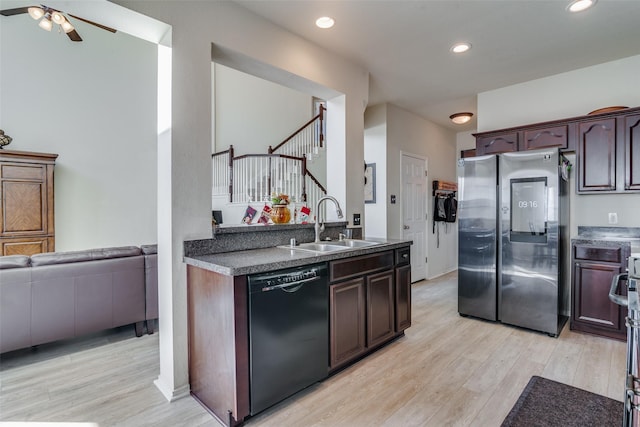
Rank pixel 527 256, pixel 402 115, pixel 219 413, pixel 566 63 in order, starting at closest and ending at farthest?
pixel 219 413 < pixel 527 256 < pixel 566 63 < pixel 402 115

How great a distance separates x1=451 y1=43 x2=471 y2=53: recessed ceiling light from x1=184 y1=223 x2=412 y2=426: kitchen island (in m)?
2.01

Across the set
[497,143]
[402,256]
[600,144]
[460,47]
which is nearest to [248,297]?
[402,256]

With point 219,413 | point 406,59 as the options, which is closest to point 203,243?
point 219,413

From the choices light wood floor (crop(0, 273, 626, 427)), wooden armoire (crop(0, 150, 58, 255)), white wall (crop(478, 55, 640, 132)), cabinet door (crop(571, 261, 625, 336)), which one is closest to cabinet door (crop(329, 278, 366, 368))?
light wood floor (crop(0, 273, 626, 427))

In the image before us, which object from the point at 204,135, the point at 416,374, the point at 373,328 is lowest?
the point at 416,374

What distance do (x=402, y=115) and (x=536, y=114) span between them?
1.84 m

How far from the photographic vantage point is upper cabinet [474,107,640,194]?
10.2 feet

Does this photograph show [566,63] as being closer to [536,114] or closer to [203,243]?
[536,114]

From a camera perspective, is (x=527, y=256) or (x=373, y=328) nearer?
(x=373, y=328)

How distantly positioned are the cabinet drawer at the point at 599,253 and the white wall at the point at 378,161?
225 cm

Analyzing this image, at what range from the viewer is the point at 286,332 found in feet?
6.41

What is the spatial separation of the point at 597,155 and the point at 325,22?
3.07 meters

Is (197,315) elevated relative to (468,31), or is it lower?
lower

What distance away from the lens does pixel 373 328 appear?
8.70ft
